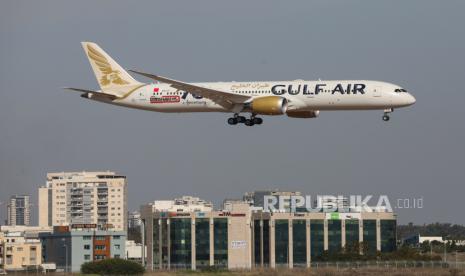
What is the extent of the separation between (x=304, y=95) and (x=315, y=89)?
1191 mm

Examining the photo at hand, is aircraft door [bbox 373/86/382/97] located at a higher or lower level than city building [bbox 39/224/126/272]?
higher

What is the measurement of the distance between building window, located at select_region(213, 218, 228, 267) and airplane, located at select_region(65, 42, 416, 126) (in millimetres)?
62373

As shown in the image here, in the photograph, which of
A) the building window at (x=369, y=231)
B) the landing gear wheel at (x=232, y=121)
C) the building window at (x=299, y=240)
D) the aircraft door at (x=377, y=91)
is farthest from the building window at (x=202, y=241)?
the aircraft door at (x=377, y=91)

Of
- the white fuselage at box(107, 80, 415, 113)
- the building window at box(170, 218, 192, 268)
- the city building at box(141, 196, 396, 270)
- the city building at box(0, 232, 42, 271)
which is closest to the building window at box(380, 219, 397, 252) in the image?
the city building at box(141, 196, 396, 270)

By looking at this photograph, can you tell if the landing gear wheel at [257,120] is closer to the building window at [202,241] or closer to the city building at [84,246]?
the building window at [202,241]

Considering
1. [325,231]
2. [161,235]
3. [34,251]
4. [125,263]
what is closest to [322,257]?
[325,231]

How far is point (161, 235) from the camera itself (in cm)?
17150

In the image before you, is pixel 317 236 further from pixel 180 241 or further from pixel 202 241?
pixel 180 241

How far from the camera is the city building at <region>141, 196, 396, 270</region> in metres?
168

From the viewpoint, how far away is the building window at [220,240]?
16804 centimetres

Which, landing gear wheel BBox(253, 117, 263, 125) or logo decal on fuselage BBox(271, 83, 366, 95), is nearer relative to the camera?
logo decal on fuselage BBox(271, 83, 366, 95)

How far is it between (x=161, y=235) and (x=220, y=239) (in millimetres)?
9458

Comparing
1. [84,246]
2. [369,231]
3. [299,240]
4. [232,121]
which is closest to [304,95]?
[232,121]

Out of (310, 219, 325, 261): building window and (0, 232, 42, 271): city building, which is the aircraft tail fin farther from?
(310, 219, 325, 261): building window
